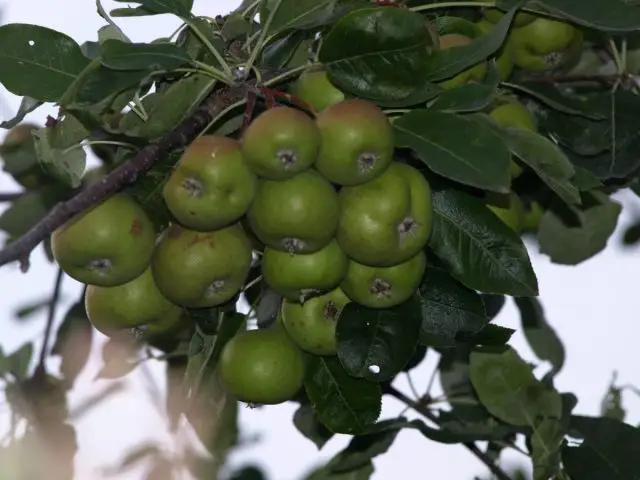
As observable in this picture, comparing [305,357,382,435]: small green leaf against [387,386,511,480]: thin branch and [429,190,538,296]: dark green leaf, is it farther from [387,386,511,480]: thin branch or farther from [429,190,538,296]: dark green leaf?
[387,386,511,480]: thin branch

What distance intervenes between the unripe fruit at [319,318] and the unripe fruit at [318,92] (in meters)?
0.35

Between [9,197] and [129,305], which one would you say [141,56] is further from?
[9,197]

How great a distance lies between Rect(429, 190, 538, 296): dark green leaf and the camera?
2.00 m

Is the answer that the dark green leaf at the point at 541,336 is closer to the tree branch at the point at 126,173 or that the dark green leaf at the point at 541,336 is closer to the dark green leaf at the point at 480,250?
the dark green leaf at the point at 480,250

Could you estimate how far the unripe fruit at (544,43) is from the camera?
2439mm

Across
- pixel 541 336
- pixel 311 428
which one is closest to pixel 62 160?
pixel 311 428

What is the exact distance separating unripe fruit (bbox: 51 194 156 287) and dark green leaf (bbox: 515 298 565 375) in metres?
1.83

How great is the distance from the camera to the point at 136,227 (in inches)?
75.3

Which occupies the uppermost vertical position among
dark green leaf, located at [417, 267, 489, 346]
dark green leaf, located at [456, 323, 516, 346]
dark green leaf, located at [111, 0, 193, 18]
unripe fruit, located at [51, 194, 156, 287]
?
dark green leaf, located at [111, 0, 193, 18]

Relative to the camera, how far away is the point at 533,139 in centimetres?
193

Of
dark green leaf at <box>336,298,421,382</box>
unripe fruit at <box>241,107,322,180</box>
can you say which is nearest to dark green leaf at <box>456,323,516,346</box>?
dark green leaf at <box>336,298,421,382</box>

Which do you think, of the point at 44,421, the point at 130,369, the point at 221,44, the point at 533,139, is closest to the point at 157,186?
the point at 221,44

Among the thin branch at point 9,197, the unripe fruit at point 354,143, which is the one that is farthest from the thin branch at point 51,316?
the unripe fruit at point 354,143

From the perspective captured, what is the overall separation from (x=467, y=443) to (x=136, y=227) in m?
1.37
